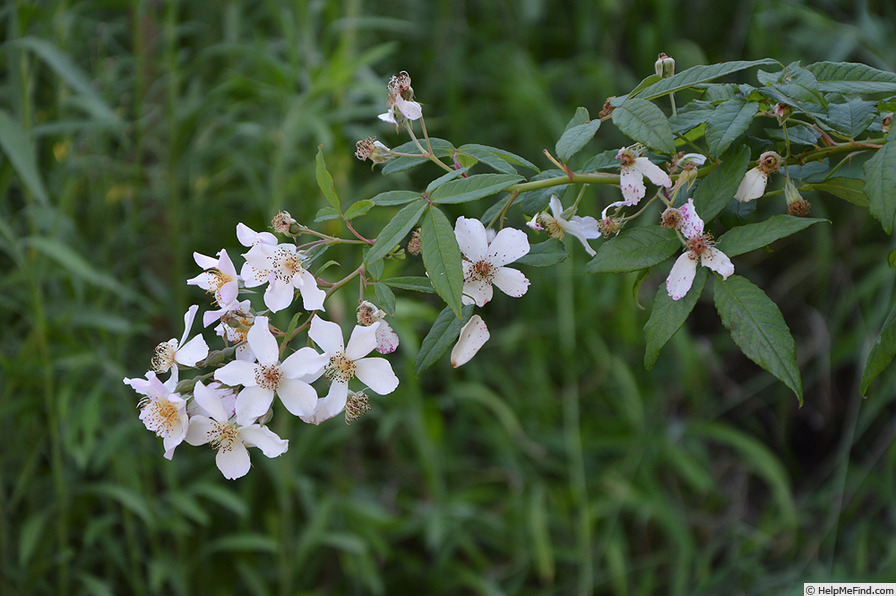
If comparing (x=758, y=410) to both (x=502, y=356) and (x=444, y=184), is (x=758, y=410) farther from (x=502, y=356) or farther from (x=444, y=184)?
(x=444, y=184)

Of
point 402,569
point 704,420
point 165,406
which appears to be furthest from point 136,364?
point 704,420

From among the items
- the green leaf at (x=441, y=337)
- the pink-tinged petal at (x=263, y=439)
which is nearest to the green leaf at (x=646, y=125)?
the green leaf at (x=441, y=337)

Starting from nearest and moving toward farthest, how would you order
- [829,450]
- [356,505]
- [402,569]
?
[356,505]
[402,569]
[829,450]

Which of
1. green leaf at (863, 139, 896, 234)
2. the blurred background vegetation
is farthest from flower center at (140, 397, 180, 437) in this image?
the blurred background vegetation

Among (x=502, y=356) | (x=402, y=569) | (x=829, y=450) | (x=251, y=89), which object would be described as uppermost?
(x=251, y=89)

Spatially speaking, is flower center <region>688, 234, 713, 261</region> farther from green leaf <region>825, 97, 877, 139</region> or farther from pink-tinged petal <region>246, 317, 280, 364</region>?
pink-tinged petal <region>246, 317, 280, 364</region>
